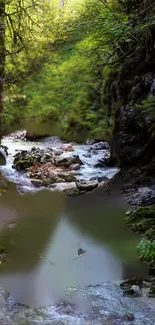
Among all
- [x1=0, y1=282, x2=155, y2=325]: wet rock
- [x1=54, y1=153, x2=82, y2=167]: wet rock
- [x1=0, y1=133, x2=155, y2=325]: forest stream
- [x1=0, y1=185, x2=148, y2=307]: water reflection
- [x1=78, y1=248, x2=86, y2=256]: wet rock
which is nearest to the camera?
[x1=0, y1=282, x2=155, y2=325]: wet rock

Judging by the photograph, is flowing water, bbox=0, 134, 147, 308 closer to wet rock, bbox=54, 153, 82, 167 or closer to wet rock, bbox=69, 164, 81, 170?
wet rock, bbox=69, 164, 81, 170

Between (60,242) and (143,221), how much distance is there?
1.64m

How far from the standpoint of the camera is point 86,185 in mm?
9031

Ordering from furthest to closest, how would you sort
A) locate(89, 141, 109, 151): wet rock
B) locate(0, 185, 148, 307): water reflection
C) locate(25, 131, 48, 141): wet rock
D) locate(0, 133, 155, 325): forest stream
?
locate(25, 131, 48, 141): wet rock < locate(89, 141, 109, 151): wet rock < locate(0, 185, 148, 307): water reflection < locate(0, 133, 155, 325): forest stream

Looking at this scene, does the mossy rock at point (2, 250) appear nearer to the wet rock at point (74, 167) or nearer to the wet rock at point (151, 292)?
the wet rock at point (151, 292)

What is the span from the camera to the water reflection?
182 inches

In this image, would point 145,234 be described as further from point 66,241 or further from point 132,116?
point 132,116

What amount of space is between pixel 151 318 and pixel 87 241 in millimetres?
2481

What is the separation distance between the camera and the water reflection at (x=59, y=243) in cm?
462

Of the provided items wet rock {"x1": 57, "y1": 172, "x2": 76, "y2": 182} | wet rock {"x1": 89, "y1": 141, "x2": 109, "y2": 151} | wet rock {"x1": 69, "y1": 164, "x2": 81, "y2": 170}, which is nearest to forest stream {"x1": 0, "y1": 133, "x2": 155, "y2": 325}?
wet rock {"x1": 57, "y1": 172, "x2": 76, "y2": 182}

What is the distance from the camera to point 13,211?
7406 mm

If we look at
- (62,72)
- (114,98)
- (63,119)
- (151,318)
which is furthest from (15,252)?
(62,72)

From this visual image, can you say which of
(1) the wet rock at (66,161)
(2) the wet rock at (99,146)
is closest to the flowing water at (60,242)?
(1) the wet rock at (66,161)

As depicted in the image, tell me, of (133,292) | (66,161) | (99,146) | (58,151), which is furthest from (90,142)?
(133,292)
